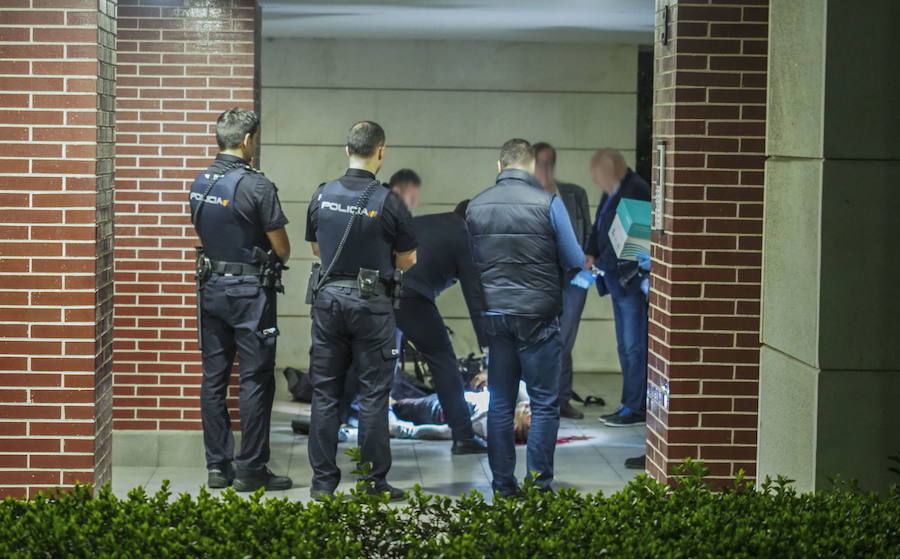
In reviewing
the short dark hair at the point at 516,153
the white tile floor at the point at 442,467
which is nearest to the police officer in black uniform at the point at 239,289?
the white tile floor at the point at 442,467

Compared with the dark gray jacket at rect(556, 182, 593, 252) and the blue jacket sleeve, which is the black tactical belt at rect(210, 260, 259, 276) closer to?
the blue jacket sleeve

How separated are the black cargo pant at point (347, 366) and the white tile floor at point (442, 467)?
12.4 inches

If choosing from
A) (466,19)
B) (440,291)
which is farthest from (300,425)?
(466,19)

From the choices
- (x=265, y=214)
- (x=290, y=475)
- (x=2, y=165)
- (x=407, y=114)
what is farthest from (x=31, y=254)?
(x=407, y=114)

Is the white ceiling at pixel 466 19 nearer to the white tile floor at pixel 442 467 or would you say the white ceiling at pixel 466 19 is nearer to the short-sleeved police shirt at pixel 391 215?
the short-sleeved police shirt at pixel 391 215

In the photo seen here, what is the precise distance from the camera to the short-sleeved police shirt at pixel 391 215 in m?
6.91

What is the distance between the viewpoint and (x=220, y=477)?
7.54 m

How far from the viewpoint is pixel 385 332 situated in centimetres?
702

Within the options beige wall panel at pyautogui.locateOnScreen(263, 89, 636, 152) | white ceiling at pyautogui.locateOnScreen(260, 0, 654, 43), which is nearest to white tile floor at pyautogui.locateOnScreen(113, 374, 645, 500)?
white ceiling at pyautogui.locateOnScreen(260, 0, 654, 43)

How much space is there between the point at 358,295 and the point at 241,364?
0.94 metres

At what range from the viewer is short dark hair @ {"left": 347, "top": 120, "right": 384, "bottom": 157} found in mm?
6965

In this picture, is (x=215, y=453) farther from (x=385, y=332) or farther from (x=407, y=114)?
(x=407, y=114)

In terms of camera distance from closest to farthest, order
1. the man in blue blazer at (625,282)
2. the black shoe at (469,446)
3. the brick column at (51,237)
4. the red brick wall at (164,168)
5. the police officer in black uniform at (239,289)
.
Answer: the brick column at (51,237)
the police officer in black uniform at (239,289)
the red brick wall at (164,168)
the black shoe at (469,446)
the man in blue blazer at (625,282)

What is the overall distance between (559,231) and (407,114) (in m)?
5.68
